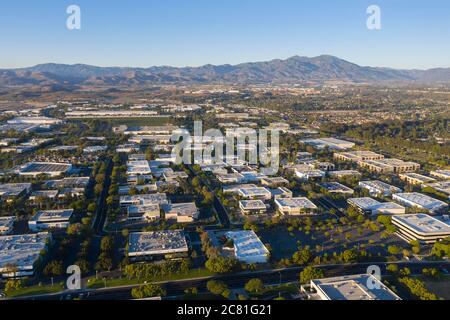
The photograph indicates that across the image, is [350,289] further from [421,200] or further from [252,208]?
[421,200]

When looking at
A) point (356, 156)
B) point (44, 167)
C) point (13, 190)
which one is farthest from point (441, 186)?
point (44, 167)

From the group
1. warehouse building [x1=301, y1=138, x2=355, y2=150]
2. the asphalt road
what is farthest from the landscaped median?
warehouse building [x1=301, y1=138, x2=355, y2=150]

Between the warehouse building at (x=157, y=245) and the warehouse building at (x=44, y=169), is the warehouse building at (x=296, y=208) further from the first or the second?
the warehouse building at (x=44, y=169)

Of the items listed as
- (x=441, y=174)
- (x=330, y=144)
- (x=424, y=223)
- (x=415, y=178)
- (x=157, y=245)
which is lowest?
(x=157, y=245)

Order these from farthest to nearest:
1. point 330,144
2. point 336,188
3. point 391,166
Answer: point 330,144, point 391,166, point 336,188

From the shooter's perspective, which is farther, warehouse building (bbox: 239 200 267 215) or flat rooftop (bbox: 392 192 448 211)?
flat rooftop (bbox: 392 192 448 211)

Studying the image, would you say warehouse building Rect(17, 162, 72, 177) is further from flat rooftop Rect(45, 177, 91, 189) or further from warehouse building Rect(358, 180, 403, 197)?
warehouse building Rect(358, 180, 403, 197)

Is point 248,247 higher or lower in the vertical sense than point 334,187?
lower

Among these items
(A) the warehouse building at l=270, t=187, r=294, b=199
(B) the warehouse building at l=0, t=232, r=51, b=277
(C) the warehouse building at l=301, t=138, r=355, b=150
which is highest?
(C) the warehouse building at l=301, t=138, r=355, b=150
